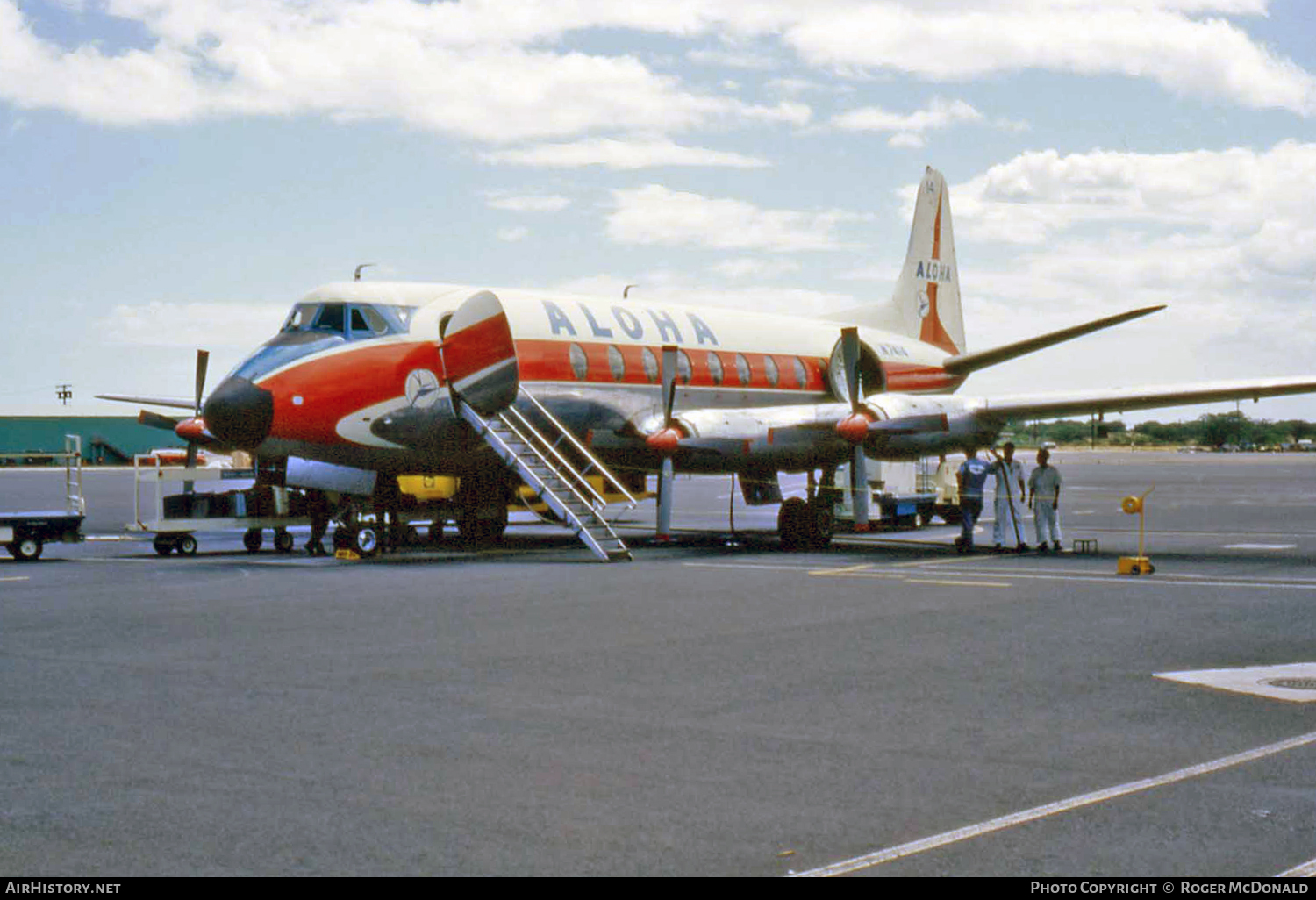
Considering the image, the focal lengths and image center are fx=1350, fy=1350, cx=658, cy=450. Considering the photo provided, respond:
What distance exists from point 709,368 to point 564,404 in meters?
3.94

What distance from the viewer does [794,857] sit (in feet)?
18.1

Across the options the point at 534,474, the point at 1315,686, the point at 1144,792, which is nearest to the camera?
the point at 1144,792

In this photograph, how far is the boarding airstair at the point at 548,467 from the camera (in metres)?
21.8

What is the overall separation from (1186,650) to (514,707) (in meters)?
5.93

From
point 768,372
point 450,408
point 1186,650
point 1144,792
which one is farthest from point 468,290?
point 1144,792

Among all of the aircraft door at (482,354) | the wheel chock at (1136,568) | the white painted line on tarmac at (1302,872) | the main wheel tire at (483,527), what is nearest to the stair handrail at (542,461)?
the aircraft door at (482,354)

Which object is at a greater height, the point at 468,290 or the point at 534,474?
the point at 468,290

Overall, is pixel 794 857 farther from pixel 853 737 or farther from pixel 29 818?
pixel 29 818

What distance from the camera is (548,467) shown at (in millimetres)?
22109

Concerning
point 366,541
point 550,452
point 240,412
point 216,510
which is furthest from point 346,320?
point 216,510

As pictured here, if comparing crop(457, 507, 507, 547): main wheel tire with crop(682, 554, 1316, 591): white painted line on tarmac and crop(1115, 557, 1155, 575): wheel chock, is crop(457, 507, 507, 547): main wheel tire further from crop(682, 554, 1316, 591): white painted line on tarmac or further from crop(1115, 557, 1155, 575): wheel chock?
crop(1115, 557, 1155, 575): wheel chock

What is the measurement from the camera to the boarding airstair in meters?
21.8

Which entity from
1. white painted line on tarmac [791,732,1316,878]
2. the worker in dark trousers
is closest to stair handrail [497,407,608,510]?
the worker in dark trousers
